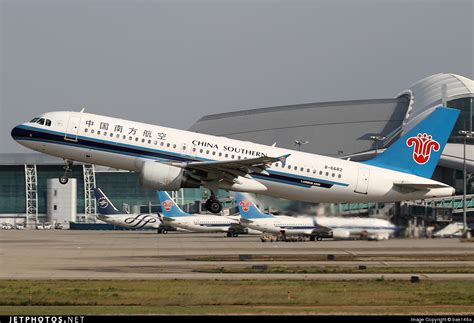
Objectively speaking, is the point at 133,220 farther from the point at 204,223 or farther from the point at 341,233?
the point at 341,233

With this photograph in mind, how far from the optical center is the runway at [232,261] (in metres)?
44.3

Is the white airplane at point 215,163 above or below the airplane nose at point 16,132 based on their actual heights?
below

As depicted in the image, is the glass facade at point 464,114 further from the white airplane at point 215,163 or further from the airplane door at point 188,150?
the airplane door at point 188,150

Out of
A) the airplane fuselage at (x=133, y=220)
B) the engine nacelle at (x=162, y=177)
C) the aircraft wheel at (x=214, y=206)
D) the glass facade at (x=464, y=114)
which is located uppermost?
the glass facade at (x=464, y=114)

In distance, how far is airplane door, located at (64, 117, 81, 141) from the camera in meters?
56.0

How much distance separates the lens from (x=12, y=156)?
168500 millimetres

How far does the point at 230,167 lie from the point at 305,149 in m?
135

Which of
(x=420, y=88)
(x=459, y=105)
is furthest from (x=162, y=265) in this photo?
(x=420, y=88)

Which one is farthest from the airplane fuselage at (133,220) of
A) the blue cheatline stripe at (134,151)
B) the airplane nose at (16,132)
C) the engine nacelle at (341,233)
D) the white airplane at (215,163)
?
the engine nacelle at (341,233)

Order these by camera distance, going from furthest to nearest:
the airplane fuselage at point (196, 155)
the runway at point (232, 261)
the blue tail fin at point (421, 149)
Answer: the blue tail fin at point (421, 149), the airplane fuselage at point (196, 155), the runway at point (232, 261)

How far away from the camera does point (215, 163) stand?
55.2 meters

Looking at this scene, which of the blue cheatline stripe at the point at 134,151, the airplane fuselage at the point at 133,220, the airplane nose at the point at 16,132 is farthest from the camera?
the airplane fuselage at the point at 133,220

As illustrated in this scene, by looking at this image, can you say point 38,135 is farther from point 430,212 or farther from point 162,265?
point 430,212

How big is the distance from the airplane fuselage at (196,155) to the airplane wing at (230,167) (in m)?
0.95
